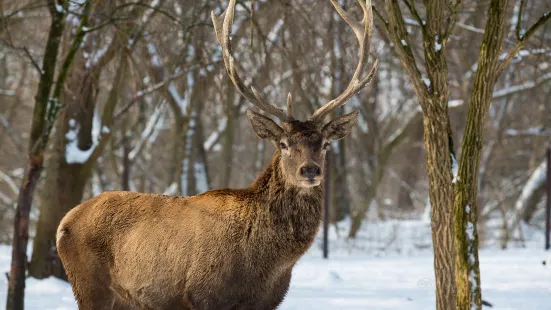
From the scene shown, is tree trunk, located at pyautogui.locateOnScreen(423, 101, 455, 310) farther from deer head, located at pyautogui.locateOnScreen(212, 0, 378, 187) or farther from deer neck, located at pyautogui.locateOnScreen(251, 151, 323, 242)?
deer neck, located at pyautogui.locateOnScreen(251, 151, 323, 242)

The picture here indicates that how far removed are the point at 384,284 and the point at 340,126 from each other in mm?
4411

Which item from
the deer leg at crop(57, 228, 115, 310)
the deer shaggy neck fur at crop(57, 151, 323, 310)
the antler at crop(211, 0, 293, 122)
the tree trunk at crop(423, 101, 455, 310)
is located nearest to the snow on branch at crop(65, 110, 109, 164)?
the deer shaggy neck fur at crop(57, 151, 323, 310)

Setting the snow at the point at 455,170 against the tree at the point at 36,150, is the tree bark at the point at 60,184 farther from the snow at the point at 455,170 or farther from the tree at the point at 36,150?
the snow at the point at 455,170

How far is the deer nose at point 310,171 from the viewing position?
217 inches

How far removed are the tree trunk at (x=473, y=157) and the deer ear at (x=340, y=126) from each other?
0.93 m

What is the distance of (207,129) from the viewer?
1282 inches

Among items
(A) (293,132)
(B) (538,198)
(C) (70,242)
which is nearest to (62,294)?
(C) (70,242)

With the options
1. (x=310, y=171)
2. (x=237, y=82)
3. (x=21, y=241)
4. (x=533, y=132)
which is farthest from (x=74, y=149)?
(x=533, y=132)

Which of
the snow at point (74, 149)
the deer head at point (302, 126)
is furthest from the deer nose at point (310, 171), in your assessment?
the snow at point (74, 149)

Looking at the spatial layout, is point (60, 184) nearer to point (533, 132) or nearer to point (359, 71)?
point (359, 71)

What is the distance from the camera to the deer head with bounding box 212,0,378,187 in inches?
223

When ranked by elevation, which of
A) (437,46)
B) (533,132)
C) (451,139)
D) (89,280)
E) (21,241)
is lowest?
(89,280)

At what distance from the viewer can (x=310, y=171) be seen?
5.54m

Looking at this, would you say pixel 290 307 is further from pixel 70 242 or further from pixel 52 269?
pixel 52 269
